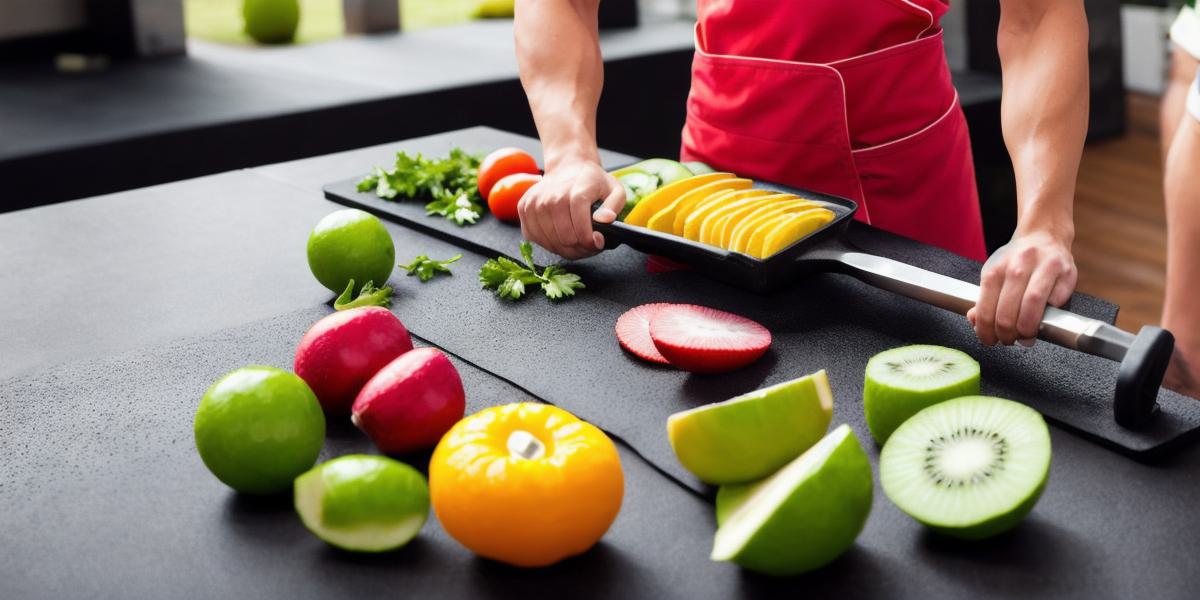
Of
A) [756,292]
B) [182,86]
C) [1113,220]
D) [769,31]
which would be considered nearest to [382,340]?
[756,292]

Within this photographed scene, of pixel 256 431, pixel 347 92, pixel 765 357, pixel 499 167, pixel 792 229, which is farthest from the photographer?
pixel 347 92

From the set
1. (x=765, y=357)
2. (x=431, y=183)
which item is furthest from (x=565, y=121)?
(x=765, y=357)

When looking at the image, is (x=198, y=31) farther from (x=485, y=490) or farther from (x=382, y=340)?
(x=485, y=490)

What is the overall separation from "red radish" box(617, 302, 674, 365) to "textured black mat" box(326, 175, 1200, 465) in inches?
0.5

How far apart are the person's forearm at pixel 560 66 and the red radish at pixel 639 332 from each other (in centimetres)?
42

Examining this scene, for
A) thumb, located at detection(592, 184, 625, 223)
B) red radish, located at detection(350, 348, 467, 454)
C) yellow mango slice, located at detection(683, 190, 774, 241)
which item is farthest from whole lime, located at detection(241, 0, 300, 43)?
red radish, located at detection(350, 348, 467, 454)

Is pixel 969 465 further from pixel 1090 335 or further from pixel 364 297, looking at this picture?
pixel 364 297

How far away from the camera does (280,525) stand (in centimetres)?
85

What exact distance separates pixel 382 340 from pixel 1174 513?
66cm

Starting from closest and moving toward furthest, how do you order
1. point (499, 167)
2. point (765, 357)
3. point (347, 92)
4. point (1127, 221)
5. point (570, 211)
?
1. point (765, 357)
2. point (570, 211)
3. point (499, 167)
4. point (347, 92)
5. point (1127, 221)

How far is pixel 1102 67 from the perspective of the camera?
443cm

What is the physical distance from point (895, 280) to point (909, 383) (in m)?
0.25

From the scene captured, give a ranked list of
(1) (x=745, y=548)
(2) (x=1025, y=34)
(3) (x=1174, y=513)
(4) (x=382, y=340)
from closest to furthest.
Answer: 1. (1) (x=745, y=548)
2. (3) (x=1174, y=513)
3. (4) (x=382, y=340)
4. (2) (x=1025, y=34)

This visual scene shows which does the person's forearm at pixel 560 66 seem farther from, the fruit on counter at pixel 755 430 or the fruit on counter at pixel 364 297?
the fruit on counter at pixel 755 430
